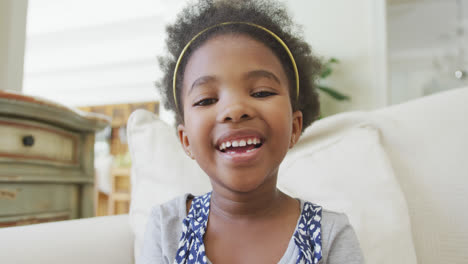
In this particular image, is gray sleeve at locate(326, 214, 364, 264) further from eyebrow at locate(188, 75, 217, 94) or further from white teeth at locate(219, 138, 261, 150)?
eyebrow at locate(188, 75, 217, 94)

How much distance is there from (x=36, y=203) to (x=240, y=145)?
0.83 metres

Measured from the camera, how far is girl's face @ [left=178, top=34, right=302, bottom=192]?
23.6 inches

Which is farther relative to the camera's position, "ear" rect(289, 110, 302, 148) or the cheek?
"ear" rect(289, 110, 302, 148)

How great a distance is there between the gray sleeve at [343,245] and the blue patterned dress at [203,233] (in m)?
0.03

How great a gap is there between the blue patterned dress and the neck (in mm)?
46

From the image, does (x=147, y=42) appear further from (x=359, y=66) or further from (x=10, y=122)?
(x=10, y=122)

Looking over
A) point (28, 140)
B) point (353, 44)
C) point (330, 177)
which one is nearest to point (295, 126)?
point (330, 177)

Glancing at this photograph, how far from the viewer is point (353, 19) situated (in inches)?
120

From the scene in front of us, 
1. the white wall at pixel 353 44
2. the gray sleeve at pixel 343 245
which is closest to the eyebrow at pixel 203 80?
the gray sleeve at pixel 343 245

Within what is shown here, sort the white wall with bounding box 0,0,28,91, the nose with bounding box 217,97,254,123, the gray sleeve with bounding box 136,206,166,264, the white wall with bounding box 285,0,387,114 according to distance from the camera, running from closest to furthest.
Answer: the nose with bounding box 217,97,254,123
the gray sleeve with bounding box 136,206,166,264
the white wall with bounding box 0,0,28,91
the white wall with bounding box 285,0,387,114

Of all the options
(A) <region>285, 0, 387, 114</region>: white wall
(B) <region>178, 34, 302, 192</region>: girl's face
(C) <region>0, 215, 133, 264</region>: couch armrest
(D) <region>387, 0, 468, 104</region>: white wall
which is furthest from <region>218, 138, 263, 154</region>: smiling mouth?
(D) <region>387, 0, 468, 104</region>: white wall

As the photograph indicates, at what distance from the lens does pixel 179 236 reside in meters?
0.72

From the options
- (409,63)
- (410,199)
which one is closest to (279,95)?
(410,199)

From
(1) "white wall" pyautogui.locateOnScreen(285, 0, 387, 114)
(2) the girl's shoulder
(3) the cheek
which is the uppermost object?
(1) "white wall" pyautogui.locateOnScreen(285, 0, 387, 114)
